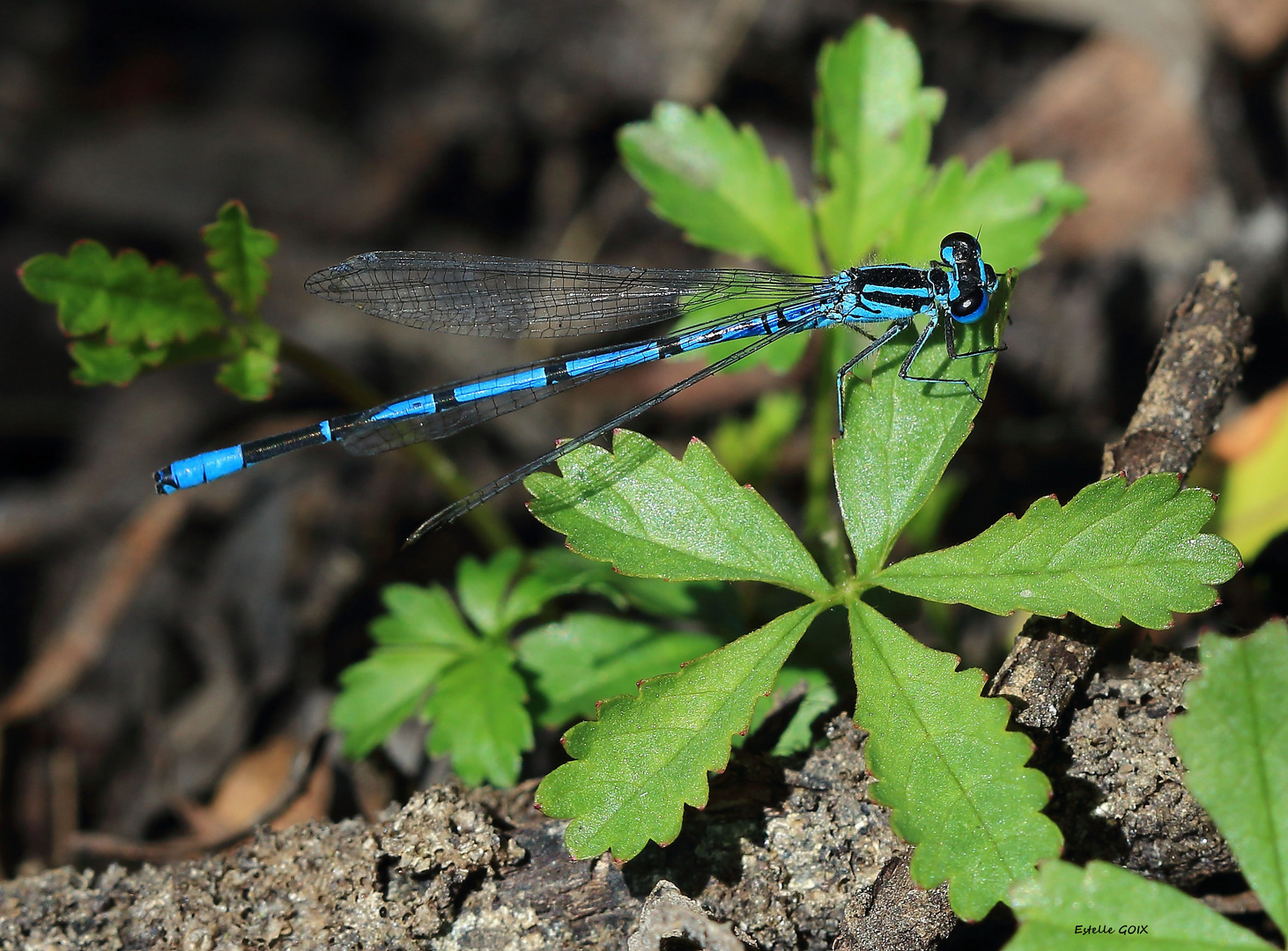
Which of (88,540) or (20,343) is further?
(20,343)

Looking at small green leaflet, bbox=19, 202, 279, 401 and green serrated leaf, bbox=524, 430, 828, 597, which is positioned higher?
small green leaflet, bbox=19, 202, 279, 401

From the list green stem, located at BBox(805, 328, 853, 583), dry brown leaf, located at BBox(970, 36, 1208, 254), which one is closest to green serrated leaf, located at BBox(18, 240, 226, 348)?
green stem, located at BBox(805, 328, 853, 583)

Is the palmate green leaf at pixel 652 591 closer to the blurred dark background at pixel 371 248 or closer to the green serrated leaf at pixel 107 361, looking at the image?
the blurred dark background at pixel 371 248

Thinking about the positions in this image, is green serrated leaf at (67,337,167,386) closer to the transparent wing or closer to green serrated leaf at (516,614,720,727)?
the transparent wing

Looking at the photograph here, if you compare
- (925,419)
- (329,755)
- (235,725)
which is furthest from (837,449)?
(235,725)

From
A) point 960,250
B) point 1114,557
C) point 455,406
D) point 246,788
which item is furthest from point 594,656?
point 246,788

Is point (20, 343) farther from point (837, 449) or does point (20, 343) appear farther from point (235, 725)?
point (837, 449)
